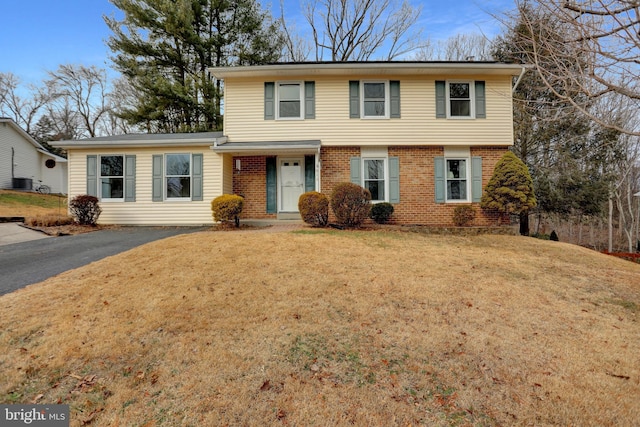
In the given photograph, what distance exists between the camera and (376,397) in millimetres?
2393

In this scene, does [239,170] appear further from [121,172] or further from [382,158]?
[382,158]

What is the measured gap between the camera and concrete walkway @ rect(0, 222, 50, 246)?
26.1 feet

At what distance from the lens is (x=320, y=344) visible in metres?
3.10

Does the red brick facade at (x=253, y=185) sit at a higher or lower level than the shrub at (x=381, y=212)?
higher

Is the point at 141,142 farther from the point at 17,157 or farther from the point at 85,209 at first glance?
the point at 17,157

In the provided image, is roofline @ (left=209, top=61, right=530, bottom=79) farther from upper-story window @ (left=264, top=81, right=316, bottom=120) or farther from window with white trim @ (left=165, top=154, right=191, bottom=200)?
window with white trim @ (left=165, top=154, right=191, bottom=200)

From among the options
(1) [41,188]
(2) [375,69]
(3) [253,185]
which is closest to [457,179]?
(2) [375,69]

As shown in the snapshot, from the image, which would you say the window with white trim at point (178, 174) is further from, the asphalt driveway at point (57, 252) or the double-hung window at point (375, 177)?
the double-hung window at point (375, 177)

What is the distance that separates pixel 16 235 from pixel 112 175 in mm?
3198

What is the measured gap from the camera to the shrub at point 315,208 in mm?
8938

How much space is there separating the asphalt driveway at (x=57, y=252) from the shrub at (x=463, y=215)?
9.24 metres

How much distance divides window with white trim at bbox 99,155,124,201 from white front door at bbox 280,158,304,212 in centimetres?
559

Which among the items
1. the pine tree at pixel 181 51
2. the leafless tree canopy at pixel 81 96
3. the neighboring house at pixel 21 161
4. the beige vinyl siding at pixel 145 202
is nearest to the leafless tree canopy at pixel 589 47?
the beige vinyl siding at pixel 145 202

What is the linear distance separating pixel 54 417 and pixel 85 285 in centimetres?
267
